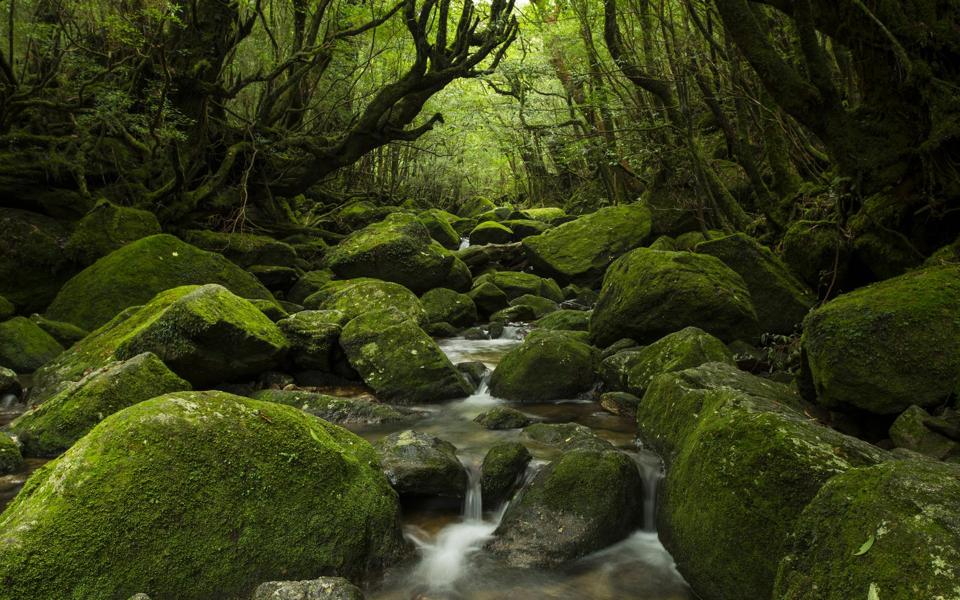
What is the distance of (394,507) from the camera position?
4.02m

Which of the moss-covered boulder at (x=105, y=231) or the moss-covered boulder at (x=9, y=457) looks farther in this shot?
the moss-covered boulder at (x=105, y=231)

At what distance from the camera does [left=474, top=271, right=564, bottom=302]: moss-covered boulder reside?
14.4 meters

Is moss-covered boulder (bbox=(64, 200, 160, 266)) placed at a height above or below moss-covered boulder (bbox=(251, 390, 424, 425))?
above

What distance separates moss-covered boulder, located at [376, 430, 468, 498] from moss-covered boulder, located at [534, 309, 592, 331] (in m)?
5.83

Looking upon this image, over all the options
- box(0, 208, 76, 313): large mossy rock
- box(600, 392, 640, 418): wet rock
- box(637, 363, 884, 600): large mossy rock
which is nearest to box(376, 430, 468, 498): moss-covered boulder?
box(637, 363, 884, 600): large mossy rock

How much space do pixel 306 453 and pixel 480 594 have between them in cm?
143

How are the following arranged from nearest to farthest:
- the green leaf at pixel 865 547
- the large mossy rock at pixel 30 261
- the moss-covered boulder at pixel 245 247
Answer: the green leaf at pixel 865 547 < the large mossy rock at pixel 30 261 < the moss-covered boulder at pixel 245 247

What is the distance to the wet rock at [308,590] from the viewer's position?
291cm

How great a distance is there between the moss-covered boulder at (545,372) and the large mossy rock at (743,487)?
3.55 meters

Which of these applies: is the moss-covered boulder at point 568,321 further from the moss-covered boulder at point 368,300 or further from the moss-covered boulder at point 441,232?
the moss-covered boulder at point 441,232

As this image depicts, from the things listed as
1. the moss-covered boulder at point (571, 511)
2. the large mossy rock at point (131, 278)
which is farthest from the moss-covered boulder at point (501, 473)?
the large mossy rock at point (131, 278)

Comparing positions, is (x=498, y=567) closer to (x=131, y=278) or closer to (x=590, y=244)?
(x=131, y=278)

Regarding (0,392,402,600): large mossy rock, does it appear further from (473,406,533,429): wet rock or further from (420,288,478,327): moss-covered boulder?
(420,288,478,327): moss-covered boulder

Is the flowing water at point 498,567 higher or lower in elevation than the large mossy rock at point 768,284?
lower
